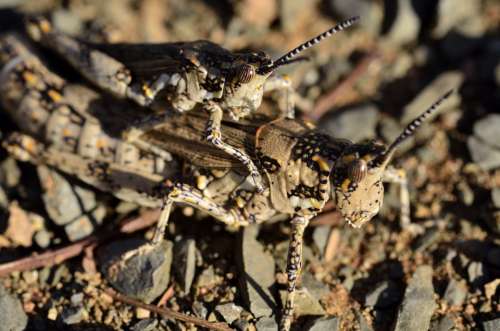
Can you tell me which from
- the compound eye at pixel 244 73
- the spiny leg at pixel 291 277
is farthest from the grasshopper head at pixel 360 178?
the compound eye at pixel 244 73

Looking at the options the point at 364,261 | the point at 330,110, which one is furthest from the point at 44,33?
the point at 364,261

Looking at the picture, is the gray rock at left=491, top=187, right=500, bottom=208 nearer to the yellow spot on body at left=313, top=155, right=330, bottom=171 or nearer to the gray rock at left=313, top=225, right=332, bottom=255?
the gray rock at left=313, top=225, right=332, bottom=255

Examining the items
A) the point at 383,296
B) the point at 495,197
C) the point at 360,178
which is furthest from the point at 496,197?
the point at 360,178

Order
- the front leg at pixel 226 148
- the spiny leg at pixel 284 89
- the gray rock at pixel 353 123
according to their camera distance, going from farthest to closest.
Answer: the gray rock at pixel 353 123 < the spiny leg at pixel 284 89 < the front leg at pixel 226 148

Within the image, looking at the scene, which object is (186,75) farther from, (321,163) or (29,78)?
(29,78)

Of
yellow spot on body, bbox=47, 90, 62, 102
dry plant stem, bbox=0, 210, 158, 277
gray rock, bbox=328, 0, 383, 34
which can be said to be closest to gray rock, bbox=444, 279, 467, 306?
dry plant stem, bbox=0, 210, 158, 277

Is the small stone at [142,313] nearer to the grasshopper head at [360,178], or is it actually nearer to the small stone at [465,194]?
the grasshopper head at [360,178]
